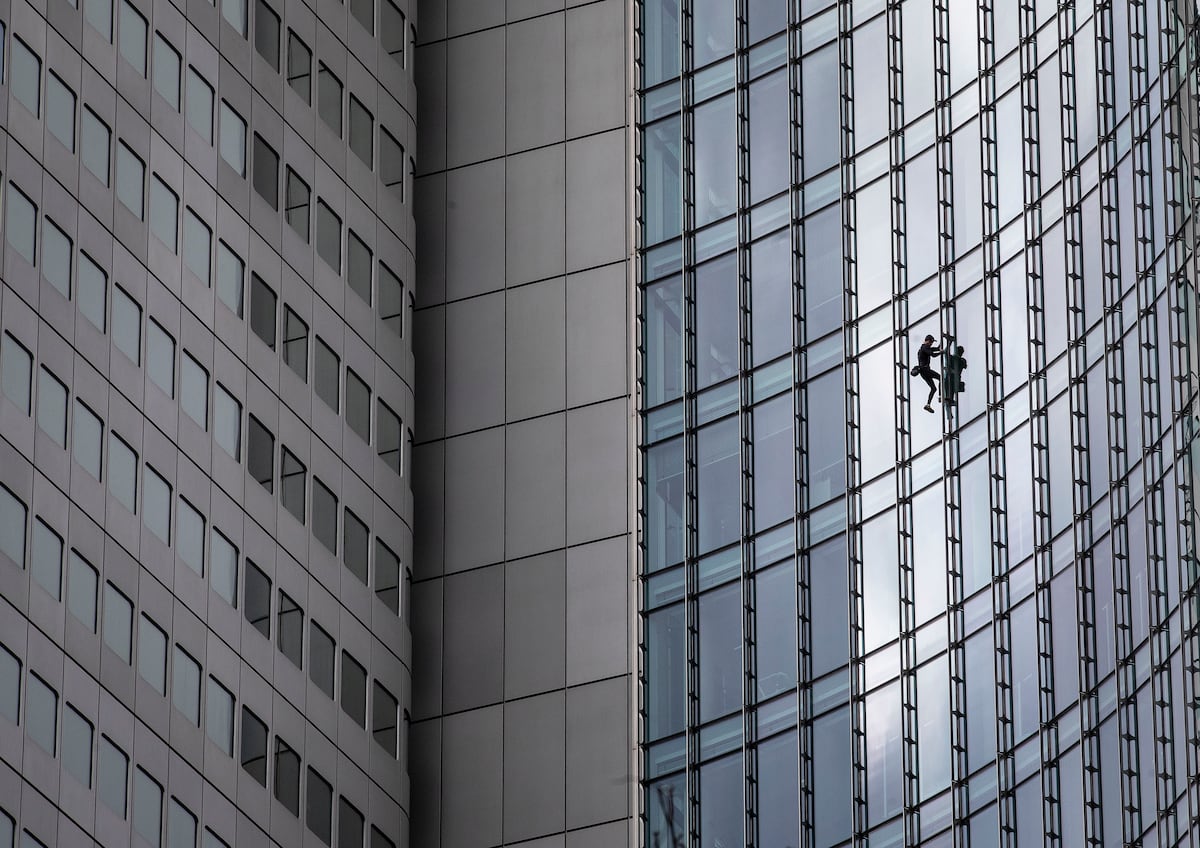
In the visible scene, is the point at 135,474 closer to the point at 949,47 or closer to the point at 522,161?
the point at 522,161

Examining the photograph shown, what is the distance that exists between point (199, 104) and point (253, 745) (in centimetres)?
1255

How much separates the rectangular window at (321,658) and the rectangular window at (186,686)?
3.83 meters

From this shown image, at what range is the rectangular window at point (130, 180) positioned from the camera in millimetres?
46469

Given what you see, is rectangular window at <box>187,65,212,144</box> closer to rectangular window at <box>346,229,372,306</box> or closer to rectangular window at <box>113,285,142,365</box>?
rectangular window at <box>113,285,142,365</box>

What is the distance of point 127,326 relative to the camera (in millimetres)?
46094

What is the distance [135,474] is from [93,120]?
21.5 ft

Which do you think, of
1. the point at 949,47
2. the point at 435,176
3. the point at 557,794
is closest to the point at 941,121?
the point at 949,47

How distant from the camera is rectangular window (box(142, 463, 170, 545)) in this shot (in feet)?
150

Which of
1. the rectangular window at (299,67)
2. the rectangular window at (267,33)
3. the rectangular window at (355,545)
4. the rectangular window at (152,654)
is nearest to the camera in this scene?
the rectangular window at (152,654)

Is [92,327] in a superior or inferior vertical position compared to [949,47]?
inferior

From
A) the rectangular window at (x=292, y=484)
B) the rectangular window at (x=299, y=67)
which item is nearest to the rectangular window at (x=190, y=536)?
the rectangular window at (x=292, y=484)

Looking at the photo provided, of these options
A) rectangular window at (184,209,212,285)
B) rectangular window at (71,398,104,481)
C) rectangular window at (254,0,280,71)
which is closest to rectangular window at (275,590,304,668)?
rectangular window at (71,398,104,481)

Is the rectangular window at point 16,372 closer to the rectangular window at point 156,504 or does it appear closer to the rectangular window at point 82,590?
the rectangular window at point 82,590

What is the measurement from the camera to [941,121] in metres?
52.8
